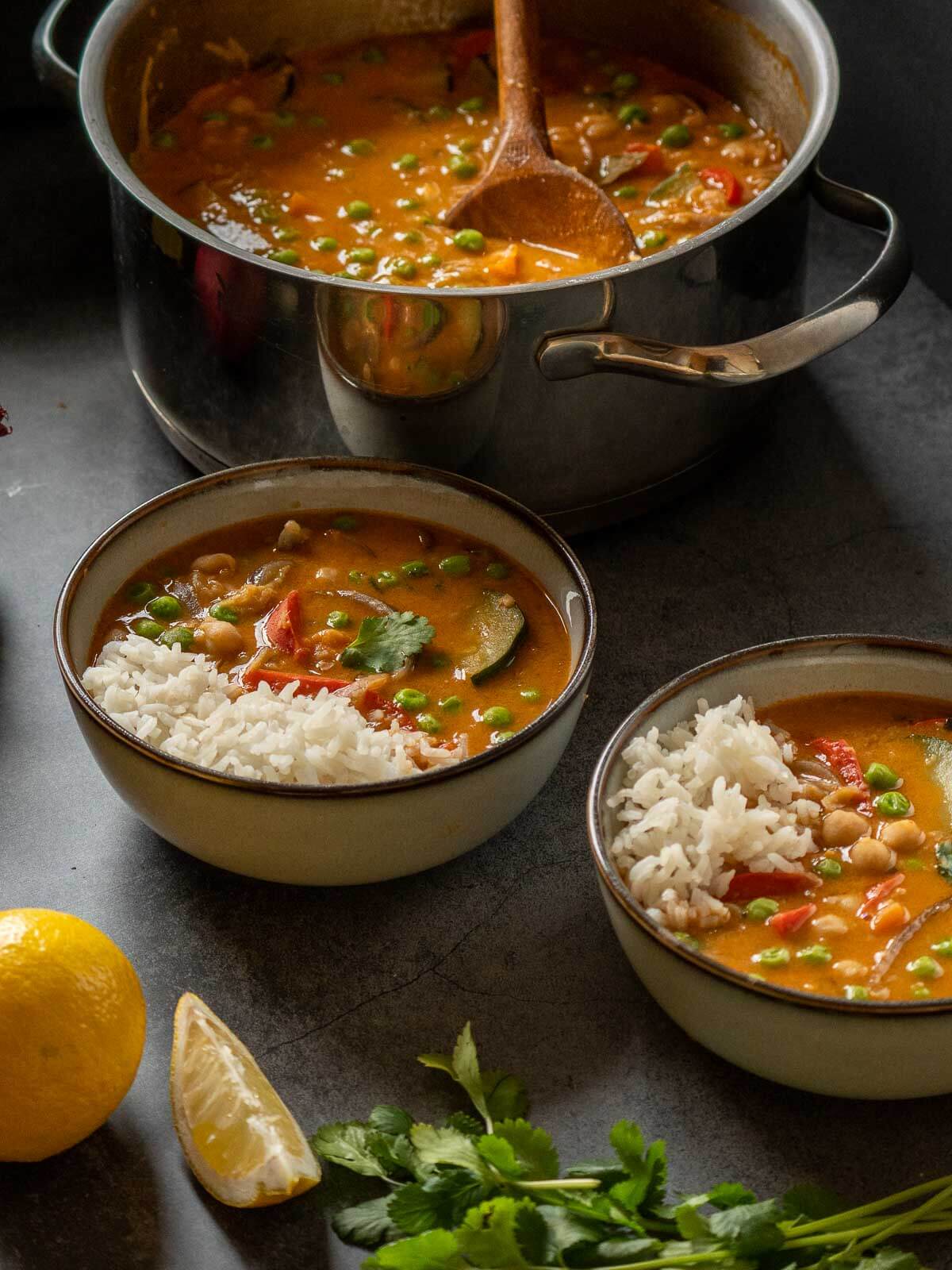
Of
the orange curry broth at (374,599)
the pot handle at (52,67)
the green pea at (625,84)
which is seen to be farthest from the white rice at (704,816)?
the green pea at (625,84)

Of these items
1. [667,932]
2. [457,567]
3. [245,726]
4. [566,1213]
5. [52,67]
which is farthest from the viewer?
[52,67]

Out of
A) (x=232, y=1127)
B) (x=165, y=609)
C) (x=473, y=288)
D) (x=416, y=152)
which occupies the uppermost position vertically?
(x=473, y=288)

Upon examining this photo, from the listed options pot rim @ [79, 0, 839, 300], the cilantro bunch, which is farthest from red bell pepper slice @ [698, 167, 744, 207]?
the cilantro bunch

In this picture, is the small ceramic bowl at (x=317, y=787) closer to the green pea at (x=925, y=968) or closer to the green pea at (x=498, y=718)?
the green pea at (x=498, y=718)

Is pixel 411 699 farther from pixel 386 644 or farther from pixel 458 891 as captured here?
pixel 458 891

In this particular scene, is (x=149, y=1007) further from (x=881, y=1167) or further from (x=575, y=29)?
(x=575, y=29)

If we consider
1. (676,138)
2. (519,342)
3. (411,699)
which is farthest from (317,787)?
(676,138)
